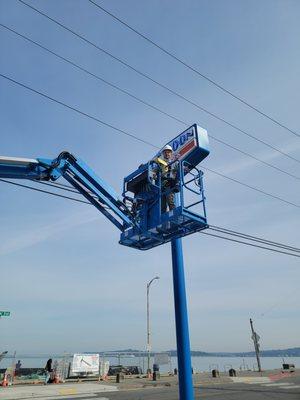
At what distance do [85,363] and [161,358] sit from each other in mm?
9191

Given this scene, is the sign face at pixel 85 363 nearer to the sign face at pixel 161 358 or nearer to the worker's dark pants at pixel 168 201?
the sign face at pixel 161 358

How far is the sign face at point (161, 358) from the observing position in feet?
119

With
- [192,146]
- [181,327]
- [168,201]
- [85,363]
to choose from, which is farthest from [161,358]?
[192,146]

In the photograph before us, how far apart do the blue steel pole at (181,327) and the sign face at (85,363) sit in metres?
22.5

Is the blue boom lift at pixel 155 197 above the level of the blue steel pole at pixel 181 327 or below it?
above

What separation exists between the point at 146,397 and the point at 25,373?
16.6 metres

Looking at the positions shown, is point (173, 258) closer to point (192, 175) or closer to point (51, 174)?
point (192, 175)

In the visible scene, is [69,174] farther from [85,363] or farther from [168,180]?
[85,363]

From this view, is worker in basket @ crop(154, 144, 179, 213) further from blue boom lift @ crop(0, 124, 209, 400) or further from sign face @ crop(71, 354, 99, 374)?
sign face @ crop(71, 354, 99, 374)

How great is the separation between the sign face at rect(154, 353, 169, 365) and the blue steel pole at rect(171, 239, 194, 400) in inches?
1104

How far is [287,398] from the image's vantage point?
19.1m

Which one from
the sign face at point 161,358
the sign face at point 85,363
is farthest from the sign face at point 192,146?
the sign face at point 161,358

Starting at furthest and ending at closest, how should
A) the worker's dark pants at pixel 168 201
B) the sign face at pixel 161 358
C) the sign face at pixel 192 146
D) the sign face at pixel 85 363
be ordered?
1. the sign face at pixel 161 358
2. the sign face at pixel 85 363
3. the sign face at pixel 192 146
4. the worker's dark pants at pixel 168 201

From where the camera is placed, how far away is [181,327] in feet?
34.2
